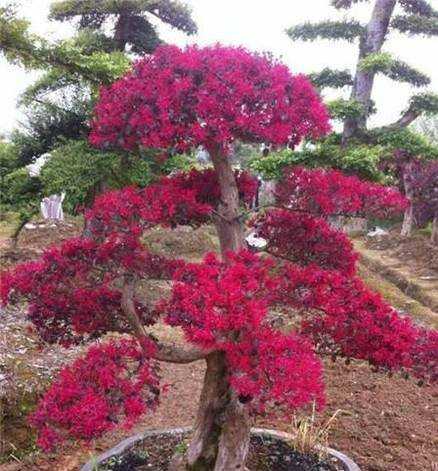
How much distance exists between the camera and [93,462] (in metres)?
3.39

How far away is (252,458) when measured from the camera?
3.69m

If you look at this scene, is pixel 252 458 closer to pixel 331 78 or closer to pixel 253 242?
pixel 253 242

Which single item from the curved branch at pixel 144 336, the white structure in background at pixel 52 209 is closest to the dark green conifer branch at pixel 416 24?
the curved branch at pixel 144 336

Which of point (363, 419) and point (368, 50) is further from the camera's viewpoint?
point (368, 50)

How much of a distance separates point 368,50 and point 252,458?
6.03m

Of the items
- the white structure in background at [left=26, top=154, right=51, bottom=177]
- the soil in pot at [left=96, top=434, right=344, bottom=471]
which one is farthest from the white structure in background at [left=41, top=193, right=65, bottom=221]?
the soil in pot at [left=96, top=434, right=344, bottom=471]

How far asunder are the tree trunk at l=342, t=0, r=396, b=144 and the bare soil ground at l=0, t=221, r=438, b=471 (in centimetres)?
335

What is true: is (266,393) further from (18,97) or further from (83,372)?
(18,97)

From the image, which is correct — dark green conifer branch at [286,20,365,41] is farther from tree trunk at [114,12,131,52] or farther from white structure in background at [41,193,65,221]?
white structure in background at [41,193,65,221]

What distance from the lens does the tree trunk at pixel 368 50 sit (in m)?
7.89

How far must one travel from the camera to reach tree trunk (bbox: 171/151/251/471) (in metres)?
3.03

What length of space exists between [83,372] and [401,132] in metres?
5.68

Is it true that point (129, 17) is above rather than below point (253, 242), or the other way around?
above

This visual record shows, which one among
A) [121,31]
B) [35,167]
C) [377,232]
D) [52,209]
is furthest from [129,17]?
[377,232]
